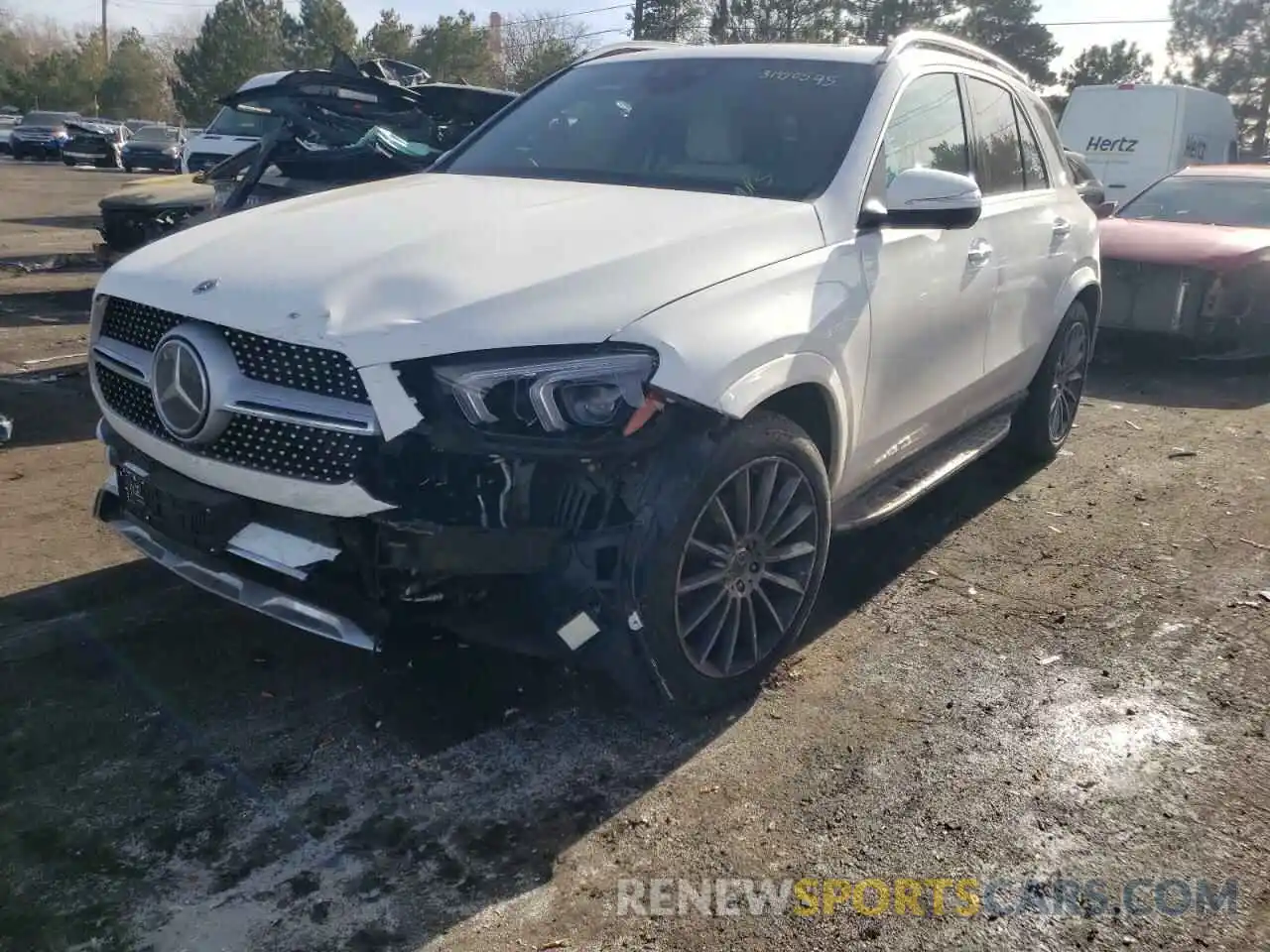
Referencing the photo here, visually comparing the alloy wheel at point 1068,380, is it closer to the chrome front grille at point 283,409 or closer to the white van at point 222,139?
the chrome front grille at point 283,409

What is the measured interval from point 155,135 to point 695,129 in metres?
36.1

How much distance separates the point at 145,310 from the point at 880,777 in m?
2.51

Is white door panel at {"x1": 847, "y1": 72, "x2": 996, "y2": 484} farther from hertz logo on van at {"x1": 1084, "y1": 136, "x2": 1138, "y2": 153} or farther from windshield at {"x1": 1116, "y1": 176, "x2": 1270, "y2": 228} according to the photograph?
hertz logo on van at {"x1": 1084, "y1": 136, "x2": 1138, "y2": 153}

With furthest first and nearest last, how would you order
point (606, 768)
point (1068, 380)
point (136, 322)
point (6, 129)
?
1. point (6, 129)
2. point (1068, 380)
3. point (136, 322)
4. point (606, 768)

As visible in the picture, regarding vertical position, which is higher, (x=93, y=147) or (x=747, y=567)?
(x=93, y=147)

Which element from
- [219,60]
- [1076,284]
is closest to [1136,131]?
[1076,284]

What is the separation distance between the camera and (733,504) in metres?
3.28

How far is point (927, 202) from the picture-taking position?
376cm

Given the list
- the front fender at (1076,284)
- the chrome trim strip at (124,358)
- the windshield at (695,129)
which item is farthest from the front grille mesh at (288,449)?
the front fender at (1076,284)

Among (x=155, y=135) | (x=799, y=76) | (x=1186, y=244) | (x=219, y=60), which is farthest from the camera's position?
(x=219, y=60)

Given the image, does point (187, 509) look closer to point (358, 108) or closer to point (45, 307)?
point (358, 108)

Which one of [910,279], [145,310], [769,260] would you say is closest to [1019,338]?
[910,279]

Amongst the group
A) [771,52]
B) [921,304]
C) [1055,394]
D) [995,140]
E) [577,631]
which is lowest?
[577,631]

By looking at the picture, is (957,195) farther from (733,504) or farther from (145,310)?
(145,310)
